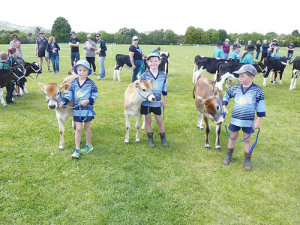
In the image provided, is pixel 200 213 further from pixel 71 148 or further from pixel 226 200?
pixel 71 148

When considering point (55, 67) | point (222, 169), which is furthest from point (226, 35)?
point (222, 169)

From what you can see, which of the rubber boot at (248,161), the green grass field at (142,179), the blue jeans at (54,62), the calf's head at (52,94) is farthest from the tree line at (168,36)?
the rubber boot at (248,161)

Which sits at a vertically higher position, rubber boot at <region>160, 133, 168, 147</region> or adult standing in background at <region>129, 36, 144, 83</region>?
adult standing in background at <region>129, 36, 144, 83</region>

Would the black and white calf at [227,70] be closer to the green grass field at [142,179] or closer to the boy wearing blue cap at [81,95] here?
the green grass field at [142,179]

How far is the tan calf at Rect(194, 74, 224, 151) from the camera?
469cm

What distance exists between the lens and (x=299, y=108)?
8.89 m

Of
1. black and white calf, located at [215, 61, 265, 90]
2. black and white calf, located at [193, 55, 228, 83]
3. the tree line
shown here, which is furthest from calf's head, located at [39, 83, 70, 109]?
the tree line

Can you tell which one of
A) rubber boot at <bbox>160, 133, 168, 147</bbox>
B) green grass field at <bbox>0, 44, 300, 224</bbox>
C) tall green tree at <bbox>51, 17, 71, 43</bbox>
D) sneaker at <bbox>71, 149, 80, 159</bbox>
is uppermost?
tall green tree at <bbox>51, 17, 71, 43</bbox>

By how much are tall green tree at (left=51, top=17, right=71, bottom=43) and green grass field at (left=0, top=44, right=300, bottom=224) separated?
95398mm

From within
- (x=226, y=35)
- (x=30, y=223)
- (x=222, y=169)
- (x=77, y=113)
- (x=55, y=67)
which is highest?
(x=226, y=35)

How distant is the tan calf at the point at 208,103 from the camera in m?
4.69

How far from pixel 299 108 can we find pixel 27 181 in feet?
35.2

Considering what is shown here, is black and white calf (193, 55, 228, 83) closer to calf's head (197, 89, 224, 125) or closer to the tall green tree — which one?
calf's head (197, 89, 224, 125)

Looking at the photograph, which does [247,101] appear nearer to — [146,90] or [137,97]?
[146,90]
